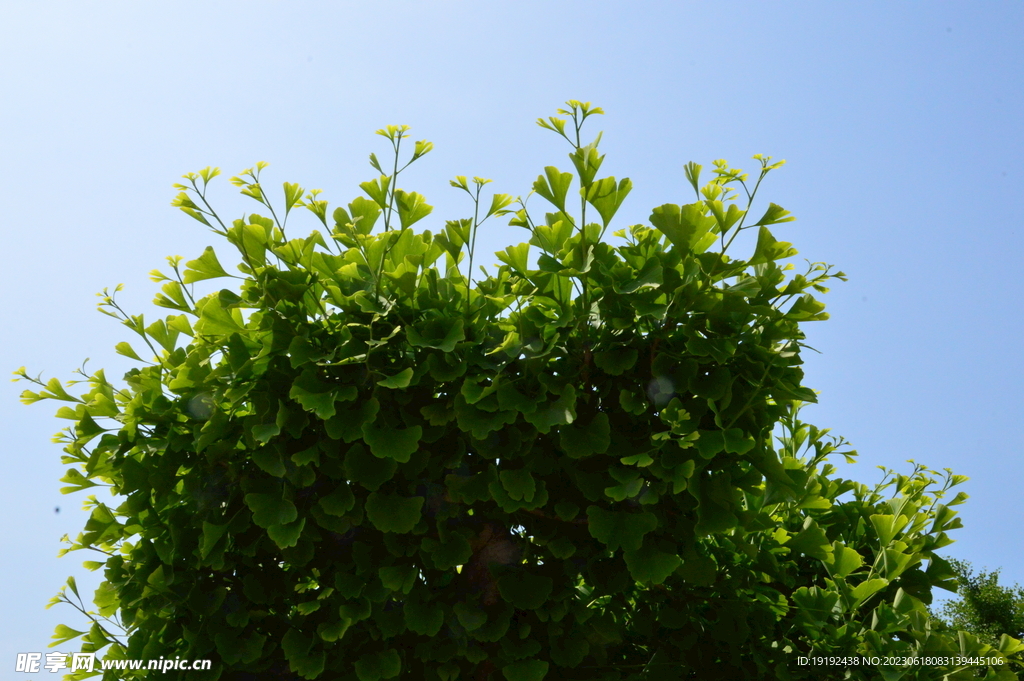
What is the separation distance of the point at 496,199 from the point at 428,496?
1.42m

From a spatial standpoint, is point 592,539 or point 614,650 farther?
point 614,650

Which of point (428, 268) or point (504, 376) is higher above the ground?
point (428, 268)

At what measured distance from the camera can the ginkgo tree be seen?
329 centimetres

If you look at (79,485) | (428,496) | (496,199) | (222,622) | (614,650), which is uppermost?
(496,199)

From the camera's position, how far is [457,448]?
11.5ft

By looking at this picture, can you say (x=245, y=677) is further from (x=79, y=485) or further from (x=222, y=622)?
(x=79, y=485)

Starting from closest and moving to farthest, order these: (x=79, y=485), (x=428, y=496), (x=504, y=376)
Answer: (x=504, y=376), (x=428, y=496), (x=79, y=485)

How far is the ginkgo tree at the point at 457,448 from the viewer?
3.29m

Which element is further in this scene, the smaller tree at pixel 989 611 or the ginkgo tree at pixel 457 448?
the smaller tree at pixel 989 611

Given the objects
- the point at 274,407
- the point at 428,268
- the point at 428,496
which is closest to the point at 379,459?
the point at 428,496

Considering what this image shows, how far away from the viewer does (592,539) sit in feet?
11.7

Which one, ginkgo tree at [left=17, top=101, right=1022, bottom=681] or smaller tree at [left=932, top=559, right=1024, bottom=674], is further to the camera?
smaller tree at [left=932, top=559, right=1024, bottom=674]

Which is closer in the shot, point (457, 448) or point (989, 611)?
point (457, 448)

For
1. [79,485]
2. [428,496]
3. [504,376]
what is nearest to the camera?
[504,376]
